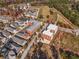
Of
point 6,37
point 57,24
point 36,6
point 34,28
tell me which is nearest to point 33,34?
point 34,28

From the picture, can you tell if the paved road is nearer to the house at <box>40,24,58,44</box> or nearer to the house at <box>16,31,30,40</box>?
the house at <box>16,31,30,40</box>

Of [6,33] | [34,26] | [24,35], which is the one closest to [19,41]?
[24,35]

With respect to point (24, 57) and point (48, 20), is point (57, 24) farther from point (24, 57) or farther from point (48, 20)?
point (24, 57)

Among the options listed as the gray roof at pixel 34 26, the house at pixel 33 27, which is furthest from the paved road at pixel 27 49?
the gray roof at pixel 34 26

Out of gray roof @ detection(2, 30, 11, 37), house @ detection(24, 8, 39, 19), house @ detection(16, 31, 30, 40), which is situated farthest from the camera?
house @ detection(24, 8, 39, 19)

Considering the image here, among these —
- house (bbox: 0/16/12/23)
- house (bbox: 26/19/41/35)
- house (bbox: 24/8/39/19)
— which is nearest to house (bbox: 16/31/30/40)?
house (bbox: 26/19/41/35)

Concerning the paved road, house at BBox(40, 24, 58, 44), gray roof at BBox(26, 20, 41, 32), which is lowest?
the paved road

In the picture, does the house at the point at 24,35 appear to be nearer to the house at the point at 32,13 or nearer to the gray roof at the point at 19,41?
the gray roof at the point at 19,41

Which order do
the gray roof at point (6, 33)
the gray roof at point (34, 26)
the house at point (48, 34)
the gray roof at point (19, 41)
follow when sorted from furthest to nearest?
the gray roof at point (34, 26) < the house at point (48, 34) < the gray roof at point (6, 33) < the gray roof at point (19, 41)

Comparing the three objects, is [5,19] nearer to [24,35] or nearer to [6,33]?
[6,33]
